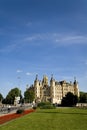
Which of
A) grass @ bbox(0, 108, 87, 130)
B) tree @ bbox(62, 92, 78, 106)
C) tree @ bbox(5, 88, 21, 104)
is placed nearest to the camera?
grass @ bbox(0, 108, 87, 130)

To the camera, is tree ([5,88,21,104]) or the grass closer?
the grass

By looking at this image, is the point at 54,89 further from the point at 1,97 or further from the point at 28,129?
the point at 28,129

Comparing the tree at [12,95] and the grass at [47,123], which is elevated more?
the tree at [12,95]

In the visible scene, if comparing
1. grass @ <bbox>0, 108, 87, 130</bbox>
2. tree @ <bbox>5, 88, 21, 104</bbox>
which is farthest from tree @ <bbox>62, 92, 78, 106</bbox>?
grass @ <bbox>0, 108, 87, 130</bbox>

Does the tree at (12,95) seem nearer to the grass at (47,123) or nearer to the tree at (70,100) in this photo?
the tree at (70,100)

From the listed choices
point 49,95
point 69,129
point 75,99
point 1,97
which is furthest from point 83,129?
point 49,95

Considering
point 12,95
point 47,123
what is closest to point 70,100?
point 12,95

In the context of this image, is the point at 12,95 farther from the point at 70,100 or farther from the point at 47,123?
the point at 47,123

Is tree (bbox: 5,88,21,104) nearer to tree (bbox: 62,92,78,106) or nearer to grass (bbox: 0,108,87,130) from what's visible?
tree (bbox: 62,92,78,106)

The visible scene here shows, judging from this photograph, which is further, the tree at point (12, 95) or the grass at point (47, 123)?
the tree at point (12, 95)

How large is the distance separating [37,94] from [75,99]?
6569cm

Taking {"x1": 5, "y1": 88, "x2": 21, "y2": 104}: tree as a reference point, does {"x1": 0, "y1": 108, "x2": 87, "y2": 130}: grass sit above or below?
below

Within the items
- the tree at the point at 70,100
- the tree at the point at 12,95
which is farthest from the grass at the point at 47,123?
the tree at the point at 12,95

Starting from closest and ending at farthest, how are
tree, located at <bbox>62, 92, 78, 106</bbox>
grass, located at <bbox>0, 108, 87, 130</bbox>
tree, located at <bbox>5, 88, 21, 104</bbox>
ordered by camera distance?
grass, located at <bbox>0, 108, 87, 130</bbox>, tree, located at <bbox>62, 92, 78, 106</bbox>, tree, located at <bbox>5, 88, 21, 104</bbox>
